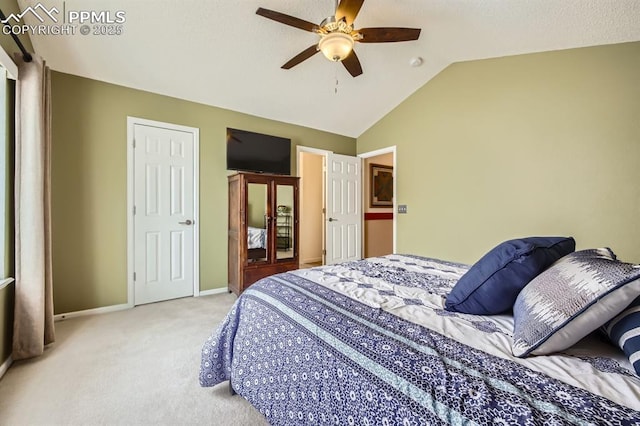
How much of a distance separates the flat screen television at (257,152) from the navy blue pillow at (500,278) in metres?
3.14

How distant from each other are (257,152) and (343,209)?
1.74m

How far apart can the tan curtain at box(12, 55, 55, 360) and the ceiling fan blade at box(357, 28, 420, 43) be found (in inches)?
98.3

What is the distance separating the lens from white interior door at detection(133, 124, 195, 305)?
124 inches

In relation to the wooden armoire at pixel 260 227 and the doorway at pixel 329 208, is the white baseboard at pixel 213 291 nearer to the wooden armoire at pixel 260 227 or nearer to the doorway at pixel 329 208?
the wooden armoire at pixel 260 227

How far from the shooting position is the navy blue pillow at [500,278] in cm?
111

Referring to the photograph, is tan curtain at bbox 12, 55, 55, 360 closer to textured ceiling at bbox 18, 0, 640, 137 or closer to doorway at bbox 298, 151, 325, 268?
textured ceiling at bbox 18, 0, 640, 137

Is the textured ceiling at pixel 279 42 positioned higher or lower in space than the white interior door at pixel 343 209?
higher

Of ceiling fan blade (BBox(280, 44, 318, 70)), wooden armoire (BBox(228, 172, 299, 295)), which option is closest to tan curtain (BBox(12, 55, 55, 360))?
wooden armoire (BBox(228, 172, 299, 295))

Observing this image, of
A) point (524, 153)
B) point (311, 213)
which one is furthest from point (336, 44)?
point (311, 213)

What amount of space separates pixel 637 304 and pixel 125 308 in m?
3.92

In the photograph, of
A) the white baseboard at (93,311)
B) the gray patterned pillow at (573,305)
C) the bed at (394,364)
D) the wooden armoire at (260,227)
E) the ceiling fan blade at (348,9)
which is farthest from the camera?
the wooden armoire at (260,227)

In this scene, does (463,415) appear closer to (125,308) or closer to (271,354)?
(271,354)

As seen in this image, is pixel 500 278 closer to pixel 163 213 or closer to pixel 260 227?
pixel 260 227

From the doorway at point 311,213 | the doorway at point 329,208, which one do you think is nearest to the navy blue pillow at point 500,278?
the doorway at point 329,208
